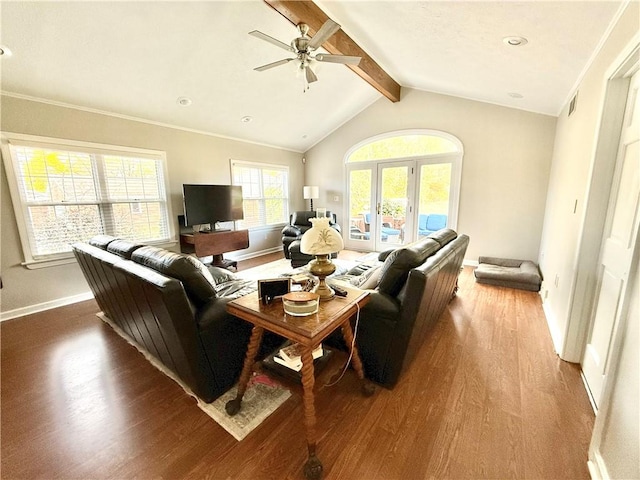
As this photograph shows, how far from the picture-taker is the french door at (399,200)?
481 centimetres

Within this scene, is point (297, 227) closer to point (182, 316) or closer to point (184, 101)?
point (184, 101)

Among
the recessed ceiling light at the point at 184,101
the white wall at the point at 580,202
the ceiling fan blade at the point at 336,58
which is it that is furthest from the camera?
the recessed ceiling light at the point at 184,101

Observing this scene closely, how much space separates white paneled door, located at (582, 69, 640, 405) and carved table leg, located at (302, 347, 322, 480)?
1673 millimetres

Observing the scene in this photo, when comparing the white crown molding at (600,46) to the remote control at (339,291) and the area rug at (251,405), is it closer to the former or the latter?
the remote control at (339,291)

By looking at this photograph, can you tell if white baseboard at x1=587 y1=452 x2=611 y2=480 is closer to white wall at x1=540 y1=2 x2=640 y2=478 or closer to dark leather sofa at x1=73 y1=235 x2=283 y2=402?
white wall at x1=540 y1=2 x2=640 y2=478

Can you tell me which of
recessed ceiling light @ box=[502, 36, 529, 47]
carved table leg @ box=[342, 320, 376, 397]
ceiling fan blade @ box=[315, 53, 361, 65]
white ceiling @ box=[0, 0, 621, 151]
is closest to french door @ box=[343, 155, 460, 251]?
white ceiling @ box=[0, 0, 621, 151]

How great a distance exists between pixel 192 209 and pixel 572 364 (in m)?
4.67

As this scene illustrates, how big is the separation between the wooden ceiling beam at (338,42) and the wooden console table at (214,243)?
2.99 meters

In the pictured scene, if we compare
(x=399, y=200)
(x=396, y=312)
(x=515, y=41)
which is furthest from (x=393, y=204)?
(x=396, y=312)

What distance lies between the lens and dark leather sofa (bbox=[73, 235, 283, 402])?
1465 millimetres

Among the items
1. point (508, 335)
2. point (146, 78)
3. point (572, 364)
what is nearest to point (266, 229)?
point (146, 78)

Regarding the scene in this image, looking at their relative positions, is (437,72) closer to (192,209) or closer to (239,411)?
(192,209)

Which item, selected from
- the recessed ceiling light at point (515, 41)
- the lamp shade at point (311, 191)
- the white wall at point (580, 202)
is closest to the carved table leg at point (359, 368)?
the white wall at point (580, 202)

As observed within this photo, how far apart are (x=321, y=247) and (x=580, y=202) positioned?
7.01ft
